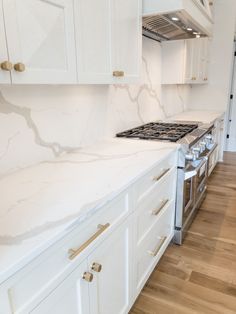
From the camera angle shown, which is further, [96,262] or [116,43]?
[116,43]

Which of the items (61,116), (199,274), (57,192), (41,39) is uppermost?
(41,39)

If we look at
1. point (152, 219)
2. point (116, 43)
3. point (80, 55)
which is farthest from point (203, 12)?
point (152, 219)

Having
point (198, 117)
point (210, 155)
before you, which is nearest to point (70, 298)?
point (210, 155)

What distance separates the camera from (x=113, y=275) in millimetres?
1245

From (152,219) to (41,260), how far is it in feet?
3.34

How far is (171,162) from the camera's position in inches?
77.4

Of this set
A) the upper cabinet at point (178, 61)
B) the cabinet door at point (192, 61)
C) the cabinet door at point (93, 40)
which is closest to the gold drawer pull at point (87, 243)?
the cabinet door at point (93, 40)

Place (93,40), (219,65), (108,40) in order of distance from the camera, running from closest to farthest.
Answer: (93,40)
(108,40)
(219,65)

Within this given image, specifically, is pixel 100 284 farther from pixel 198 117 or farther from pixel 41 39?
pixel 198 117

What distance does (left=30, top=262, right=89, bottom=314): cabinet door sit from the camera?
83 centimetres

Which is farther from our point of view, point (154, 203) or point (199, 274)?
point (199, 274)

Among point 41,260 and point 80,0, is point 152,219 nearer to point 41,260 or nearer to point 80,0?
point 41,260

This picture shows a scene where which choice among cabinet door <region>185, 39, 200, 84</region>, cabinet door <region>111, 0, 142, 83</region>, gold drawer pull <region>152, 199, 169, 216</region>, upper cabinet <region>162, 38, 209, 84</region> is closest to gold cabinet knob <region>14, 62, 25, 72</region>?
cabinet door <region>111, 0, 142, 83</region>

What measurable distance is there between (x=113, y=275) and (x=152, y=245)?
56 cm
